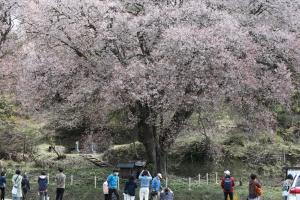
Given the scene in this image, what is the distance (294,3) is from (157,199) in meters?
13.9

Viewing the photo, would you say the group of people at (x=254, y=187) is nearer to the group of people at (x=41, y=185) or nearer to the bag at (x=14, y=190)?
the group of people at (x=41, y=185)

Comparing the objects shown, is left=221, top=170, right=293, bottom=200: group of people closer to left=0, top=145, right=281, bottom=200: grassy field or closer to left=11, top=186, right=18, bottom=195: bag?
left=0, top=145, right=281, bottom=200: grassy field

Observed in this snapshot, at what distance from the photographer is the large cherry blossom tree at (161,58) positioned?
70.3ft

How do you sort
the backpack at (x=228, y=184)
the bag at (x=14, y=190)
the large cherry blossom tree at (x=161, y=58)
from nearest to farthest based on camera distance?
the backpack at (x=228, y=184), the bag at (x=14, y=190), the large cherry blossom tree at (x=161, y=58)

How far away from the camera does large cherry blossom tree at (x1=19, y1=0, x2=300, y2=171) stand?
2142cm

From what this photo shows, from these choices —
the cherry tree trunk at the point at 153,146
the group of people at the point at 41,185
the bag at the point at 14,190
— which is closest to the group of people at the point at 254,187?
the group of people at the point at 41,185

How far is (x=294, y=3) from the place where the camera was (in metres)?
25.6

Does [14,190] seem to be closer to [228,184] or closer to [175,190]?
[175,190]

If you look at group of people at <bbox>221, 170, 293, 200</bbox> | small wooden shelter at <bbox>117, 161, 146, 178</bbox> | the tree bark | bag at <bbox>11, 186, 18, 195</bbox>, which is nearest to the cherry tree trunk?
the tree bark

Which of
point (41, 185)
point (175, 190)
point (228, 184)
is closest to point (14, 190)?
point (41, 185)

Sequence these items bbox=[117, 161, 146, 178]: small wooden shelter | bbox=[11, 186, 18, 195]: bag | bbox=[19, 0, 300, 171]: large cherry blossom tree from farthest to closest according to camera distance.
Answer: bbox=[117, 161, 146, 178]: small wooden shelter < bbox=[19, 0, 300, 171]: large cherry blossom tree < bbox=[11, 186, 18, 195]: bag

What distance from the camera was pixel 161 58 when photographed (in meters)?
22.2

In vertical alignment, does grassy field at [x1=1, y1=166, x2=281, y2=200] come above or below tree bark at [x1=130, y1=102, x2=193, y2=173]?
below

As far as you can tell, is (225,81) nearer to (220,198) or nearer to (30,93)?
(220,198)
